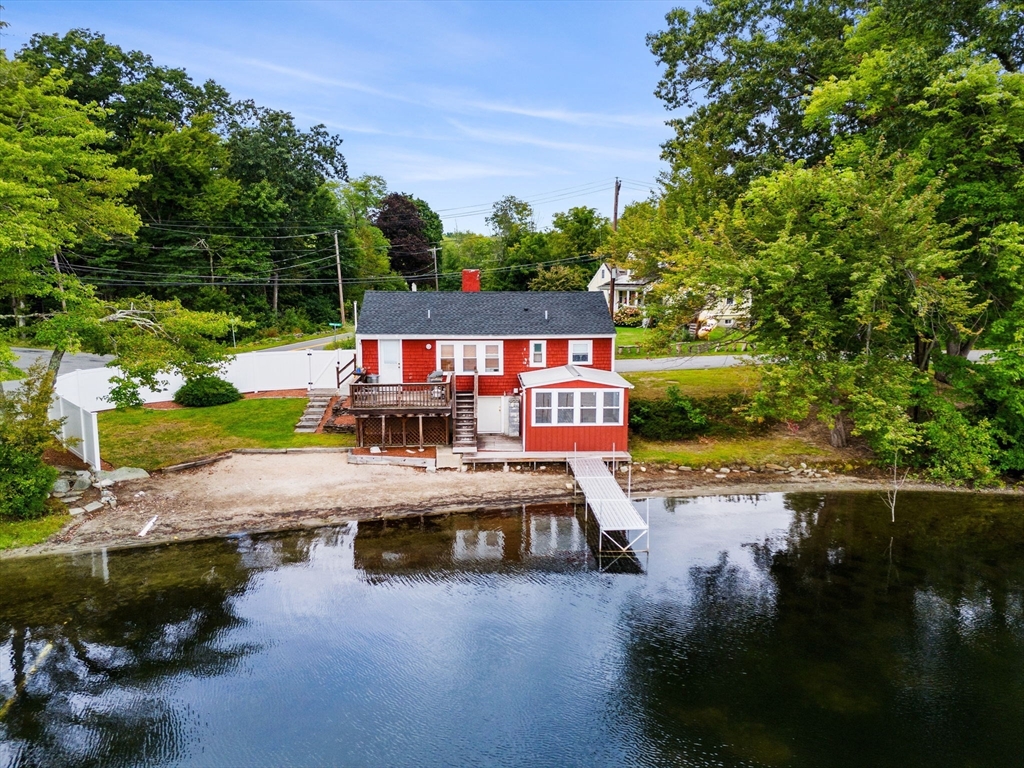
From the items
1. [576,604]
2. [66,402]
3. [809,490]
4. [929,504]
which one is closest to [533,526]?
[576,604]

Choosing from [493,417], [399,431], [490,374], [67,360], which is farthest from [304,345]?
[493,417]

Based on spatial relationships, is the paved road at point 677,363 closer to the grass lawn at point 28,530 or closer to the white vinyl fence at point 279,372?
the white vinyl fence at point 279,372

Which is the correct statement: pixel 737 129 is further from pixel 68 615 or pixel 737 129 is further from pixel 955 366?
pixel 68 615

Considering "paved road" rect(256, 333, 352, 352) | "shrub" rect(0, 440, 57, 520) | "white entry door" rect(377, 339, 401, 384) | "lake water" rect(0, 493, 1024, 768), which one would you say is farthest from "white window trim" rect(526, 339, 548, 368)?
"paved road" rect(256, 333, 352, 352)

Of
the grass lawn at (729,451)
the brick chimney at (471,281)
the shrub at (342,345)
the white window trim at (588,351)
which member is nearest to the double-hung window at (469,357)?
the white window trim at (588,351)

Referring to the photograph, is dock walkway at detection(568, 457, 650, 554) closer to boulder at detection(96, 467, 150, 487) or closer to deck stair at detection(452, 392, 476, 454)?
deck stair at detection(452, 392, 476, 454)
